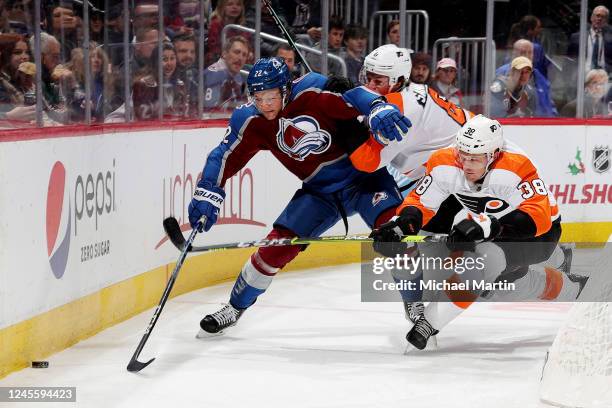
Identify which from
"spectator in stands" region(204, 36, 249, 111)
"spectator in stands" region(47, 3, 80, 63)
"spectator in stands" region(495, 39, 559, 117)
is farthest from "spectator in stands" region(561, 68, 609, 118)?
"spectator in stands" region(47, 3, 80, 63)

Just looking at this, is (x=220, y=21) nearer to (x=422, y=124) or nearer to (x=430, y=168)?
(x=422, y=124)

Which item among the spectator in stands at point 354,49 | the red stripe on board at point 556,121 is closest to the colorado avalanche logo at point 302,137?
the spectator in stands at point 354,49

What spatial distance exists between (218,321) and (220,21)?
2.66 meters

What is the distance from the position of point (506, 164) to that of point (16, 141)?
195cm

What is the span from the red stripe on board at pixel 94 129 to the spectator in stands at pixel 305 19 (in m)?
1.42

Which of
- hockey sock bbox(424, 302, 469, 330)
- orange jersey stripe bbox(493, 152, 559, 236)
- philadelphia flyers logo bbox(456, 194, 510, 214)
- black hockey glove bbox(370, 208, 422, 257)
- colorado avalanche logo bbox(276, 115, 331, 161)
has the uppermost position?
colorado avalanche logo bbox(276, 115, 331, 161)

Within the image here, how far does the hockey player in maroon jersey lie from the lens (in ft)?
16.5

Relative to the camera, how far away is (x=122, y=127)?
555 centimetres

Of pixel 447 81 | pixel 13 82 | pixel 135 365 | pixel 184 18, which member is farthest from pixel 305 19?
pixel 135 365

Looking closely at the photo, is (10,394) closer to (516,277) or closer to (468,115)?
(516,277)

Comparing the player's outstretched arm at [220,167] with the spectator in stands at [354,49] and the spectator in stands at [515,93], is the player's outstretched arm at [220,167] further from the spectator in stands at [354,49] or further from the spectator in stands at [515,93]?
the spectator in stands at [515,93]

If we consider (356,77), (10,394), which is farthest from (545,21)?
(10,394)

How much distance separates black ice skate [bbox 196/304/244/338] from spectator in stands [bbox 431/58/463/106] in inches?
151

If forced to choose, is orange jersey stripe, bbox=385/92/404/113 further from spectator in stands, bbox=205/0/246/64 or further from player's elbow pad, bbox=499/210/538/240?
spectator in stands, bbox=205/0/246/64
